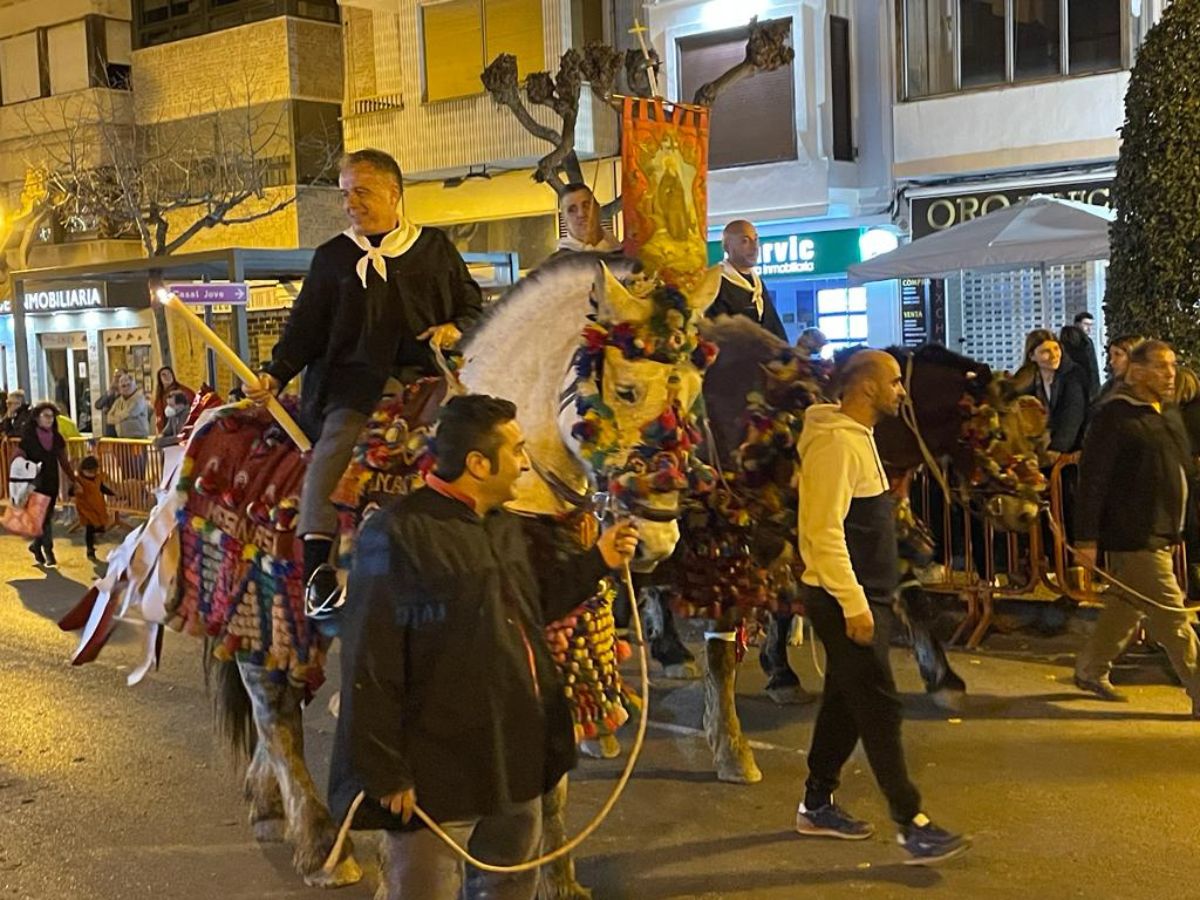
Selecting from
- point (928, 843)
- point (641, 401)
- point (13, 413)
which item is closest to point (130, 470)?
point (13, 413)

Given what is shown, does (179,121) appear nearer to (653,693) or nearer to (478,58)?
(478,58)

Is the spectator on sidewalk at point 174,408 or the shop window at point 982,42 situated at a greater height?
the shop window at point 982,42

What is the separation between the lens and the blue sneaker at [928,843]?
5199 millimetres

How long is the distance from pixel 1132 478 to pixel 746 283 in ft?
7.40

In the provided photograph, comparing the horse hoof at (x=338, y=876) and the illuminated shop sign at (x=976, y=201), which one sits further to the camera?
the illuminated shop sign at (x=976, y=201)

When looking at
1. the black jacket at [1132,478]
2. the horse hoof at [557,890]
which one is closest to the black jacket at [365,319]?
the horse hoof at [557,890]

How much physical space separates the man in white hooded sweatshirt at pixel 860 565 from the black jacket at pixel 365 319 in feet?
4.67

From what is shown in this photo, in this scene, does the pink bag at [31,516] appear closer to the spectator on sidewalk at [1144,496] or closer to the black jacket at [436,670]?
the spectator on sidewalk at [1144,496]

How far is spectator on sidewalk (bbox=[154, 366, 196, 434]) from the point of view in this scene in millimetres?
14867

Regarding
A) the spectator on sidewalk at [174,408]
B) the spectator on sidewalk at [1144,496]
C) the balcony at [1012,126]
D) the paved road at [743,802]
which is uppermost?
the balcony at [1012,126]

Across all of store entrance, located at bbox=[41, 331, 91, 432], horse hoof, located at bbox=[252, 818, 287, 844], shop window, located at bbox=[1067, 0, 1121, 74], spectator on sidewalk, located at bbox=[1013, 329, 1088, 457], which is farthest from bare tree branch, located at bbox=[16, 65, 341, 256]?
horse hoof, located at bbox=[252, 818, 287, 844]

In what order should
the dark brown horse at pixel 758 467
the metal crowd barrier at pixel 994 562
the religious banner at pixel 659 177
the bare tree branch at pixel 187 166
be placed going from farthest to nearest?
1. the bare tree branch at pixel 187 166
2. the metal crowd barrier at pixel 994 562
3. the religious banner at pixel 659 177
4. the dark brown horse at pixel 758 467

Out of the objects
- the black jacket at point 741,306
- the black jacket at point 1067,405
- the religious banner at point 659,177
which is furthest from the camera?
the black jacket at point 1067,405

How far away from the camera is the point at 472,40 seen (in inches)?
891
